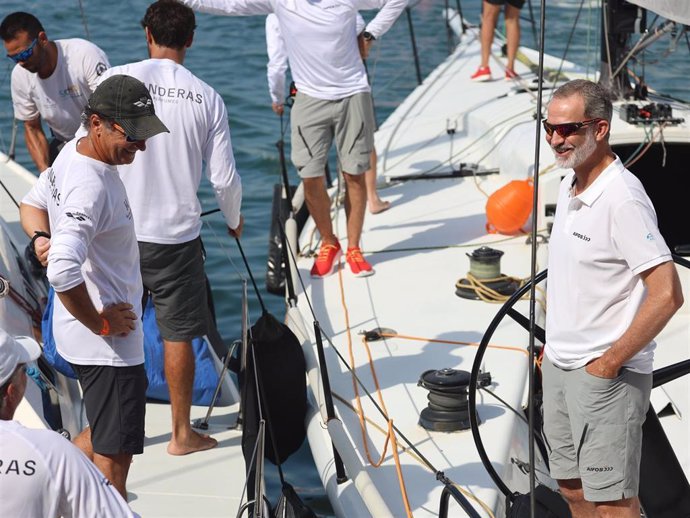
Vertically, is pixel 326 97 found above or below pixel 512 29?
above

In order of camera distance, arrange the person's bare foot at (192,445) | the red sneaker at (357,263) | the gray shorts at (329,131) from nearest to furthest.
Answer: the person's bare foot at (192,445), the gray shorts at (329,131), the red sneaker at (357,263)

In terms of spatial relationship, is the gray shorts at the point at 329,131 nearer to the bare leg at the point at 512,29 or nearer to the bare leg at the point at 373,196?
the bare leg at the point at 373,196

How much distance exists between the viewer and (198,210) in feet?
13.9

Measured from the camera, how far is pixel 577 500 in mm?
3375

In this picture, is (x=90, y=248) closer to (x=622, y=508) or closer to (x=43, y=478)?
(x=43, y=478)

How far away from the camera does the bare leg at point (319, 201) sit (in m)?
5.70

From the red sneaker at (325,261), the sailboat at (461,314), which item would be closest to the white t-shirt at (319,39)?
the red sneaker at (325,261)

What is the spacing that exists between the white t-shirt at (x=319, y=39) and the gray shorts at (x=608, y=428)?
2.79 m

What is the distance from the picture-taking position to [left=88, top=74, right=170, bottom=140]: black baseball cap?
128 inches

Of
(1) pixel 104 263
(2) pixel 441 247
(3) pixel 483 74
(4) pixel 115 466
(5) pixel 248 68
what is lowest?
(5) pixel 248 68

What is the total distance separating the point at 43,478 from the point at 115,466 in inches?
53.3

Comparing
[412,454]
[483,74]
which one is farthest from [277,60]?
[483,74]

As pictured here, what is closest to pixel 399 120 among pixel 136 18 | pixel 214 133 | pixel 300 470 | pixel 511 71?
pixel 511 71

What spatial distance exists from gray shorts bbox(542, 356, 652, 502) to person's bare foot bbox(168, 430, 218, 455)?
1.77 m
